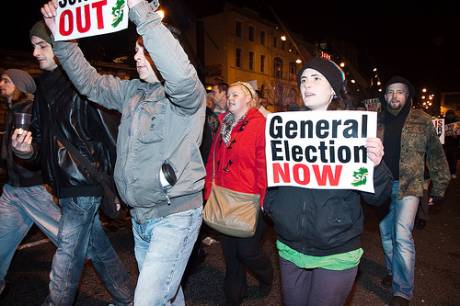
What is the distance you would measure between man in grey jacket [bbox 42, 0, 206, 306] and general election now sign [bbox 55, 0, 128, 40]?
24cm

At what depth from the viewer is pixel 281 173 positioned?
8.29 ft

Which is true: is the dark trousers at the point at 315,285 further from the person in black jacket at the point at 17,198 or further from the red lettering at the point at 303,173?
the person in black jacket at the point at 17,198

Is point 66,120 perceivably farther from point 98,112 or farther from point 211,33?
point 211,33

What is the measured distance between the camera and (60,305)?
2.95m

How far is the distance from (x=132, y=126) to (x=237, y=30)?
1525 inches

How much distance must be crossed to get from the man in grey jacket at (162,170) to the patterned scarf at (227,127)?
129cm

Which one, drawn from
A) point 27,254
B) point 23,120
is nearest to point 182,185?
point 23,120

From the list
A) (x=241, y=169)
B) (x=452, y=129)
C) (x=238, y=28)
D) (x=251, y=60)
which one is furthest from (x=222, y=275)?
(x=251, y=60)

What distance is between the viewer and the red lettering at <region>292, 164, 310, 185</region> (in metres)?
2.40

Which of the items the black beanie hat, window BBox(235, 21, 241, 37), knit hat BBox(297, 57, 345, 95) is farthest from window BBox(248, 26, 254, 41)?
knit hat BBox(297, 57, 345, 95)

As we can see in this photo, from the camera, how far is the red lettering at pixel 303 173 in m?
2.40

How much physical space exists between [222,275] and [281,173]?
2.56 m

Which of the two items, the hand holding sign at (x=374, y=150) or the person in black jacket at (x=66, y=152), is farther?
the person in black jacket at (x=66, y=152)

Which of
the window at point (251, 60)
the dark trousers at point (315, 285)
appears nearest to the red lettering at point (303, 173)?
the dark trousers at point (315, 285)
